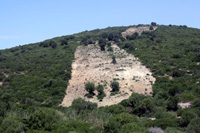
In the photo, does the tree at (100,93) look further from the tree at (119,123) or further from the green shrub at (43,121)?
the tree at (119,123)

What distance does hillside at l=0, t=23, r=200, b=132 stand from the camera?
20822 millimetres

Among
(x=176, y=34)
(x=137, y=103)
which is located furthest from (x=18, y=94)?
(x=176, y=34)

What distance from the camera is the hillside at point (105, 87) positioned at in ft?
68.3

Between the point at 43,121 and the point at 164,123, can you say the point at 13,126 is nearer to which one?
the point at 43,121

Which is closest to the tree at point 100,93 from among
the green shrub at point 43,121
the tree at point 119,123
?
the green shrub at point 43,121

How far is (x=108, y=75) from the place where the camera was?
44844 millimetres

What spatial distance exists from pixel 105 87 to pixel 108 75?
18.1 feet

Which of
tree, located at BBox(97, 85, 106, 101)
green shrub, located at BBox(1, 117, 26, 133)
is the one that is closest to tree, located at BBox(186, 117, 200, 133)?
green shrub, located at BBox(1, 117, 26, 133)

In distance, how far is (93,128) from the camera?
2006 cm

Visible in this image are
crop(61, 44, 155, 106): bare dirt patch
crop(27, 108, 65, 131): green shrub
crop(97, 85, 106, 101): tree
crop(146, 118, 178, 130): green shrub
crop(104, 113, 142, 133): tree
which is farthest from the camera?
crop(61, 44, 155, 106): bare dirt patch

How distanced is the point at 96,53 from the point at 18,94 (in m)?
29.7

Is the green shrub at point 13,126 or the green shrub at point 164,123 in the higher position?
the green shrub at point 13,126

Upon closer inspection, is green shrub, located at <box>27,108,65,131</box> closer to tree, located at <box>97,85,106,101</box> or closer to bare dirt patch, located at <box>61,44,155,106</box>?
bare dirt patch, located at <box>61,44,155,106</box>

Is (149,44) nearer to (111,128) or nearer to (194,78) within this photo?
(194,78)
